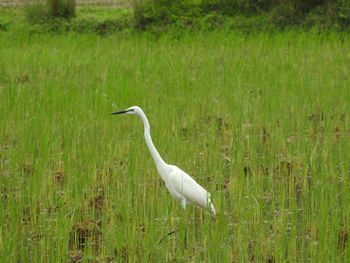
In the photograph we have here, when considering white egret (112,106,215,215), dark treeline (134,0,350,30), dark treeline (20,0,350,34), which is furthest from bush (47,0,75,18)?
white egret (112,106,215,215)

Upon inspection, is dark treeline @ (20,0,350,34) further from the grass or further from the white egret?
the white egret

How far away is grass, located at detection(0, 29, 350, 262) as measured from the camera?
4121mm

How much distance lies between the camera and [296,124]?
23.6 ft

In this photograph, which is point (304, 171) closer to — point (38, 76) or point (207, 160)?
point (207, 160)

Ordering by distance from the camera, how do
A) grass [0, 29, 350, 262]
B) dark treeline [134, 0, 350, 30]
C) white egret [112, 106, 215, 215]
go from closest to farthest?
grass [0, 29, 350, 262], white egret [112, 106, 215, 215], dark treeline [134, 0, 350, 30]

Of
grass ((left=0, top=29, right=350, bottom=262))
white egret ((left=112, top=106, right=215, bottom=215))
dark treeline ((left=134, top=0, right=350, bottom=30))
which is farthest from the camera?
dark treeline ((left=134, top=0, right=350, bottom=30))

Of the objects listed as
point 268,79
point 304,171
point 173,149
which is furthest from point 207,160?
point 268,79

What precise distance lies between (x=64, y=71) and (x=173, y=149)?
16.4ft

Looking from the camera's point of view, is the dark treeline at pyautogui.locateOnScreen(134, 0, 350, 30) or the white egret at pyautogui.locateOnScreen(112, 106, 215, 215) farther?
the dark treeline at pyautogui.locateOnScreen(134, 0, 350, 30)

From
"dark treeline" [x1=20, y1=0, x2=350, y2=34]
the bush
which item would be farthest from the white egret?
the bush

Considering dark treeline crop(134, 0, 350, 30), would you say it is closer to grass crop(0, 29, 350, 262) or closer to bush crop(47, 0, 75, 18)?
bush crop(47, 0, 75, 18)

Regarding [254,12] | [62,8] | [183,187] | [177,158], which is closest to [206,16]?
[254,12]

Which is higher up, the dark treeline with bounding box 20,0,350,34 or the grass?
the grass

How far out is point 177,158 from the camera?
19.8ft
